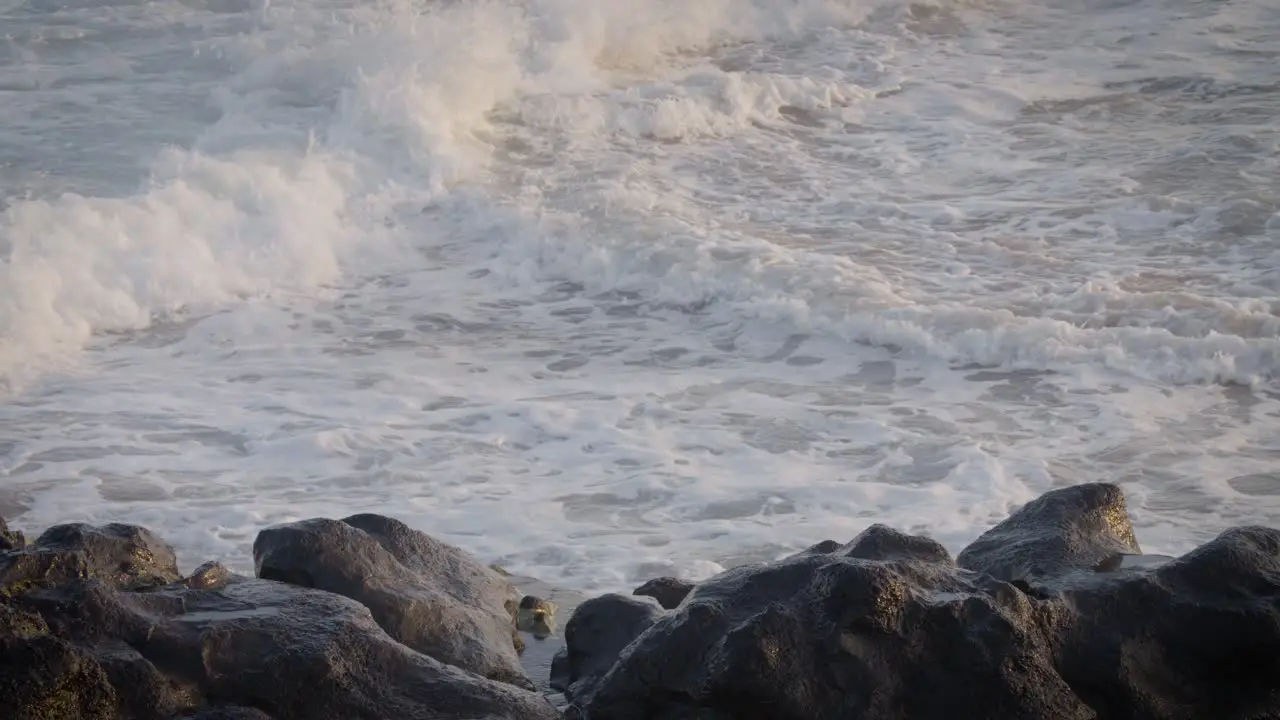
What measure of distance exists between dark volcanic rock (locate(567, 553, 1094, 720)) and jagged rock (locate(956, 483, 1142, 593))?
484 mm

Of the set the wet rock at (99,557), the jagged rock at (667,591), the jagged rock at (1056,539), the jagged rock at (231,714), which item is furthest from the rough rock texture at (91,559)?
the jagged rock at (1056,539)

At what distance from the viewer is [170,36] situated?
51.2ft

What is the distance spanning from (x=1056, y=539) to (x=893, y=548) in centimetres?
58

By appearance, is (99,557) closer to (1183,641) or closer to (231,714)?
(231,714)

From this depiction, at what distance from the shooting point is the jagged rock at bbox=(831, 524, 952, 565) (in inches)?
154

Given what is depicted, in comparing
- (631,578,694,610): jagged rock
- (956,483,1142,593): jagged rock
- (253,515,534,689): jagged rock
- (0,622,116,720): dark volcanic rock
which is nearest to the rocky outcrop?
(0,622,116,720): dark volcanic rock

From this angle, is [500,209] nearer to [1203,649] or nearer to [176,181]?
[176,181]

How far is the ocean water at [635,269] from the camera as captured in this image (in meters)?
6.57

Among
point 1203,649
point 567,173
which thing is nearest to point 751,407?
point 1203,649

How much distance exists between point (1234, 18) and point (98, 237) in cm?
1203

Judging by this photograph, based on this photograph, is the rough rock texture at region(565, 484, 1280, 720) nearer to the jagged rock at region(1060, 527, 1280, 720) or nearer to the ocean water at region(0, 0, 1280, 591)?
the jagged rock at region(1060, 527, 1280, 720)

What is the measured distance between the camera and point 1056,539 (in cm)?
419

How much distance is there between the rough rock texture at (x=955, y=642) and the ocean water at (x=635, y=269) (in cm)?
189

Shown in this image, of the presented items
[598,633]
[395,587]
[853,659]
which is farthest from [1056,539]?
[395,587]
